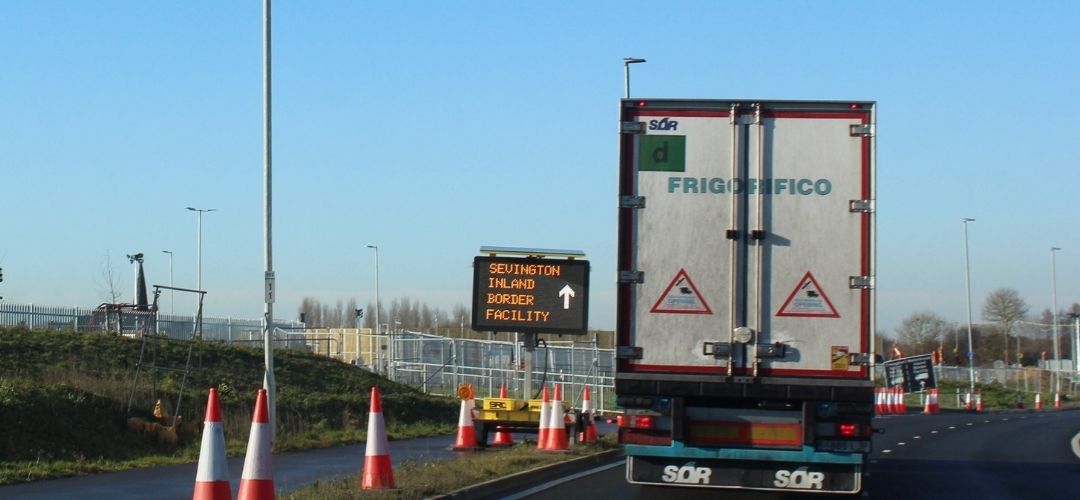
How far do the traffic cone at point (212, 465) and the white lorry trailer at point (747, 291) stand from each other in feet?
14.3

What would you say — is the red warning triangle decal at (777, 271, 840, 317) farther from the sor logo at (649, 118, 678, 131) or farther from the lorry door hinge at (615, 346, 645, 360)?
the sor logo at (649, 118, 678, 131)

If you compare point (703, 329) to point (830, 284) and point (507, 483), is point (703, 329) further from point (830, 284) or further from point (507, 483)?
point (507, 483)

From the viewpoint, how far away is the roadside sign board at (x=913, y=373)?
1863 inches

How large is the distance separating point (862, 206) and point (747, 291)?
129 cm

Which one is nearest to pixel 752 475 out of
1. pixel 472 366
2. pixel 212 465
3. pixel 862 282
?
pixel 862 282

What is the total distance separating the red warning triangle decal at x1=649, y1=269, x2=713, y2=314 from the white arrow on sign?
7.38 metres

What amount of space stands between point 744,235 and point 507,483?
3861 millimetres

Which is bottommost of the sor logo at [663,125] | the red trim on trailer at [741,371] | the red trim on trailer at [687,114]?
the red trim on trailer at [741,371]

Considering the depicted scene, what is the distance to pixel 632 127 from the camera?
12414 millimetres

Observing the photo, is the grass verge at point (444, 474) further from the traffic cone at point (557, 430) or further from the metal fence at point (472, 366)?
the metal fence at point (472, 366)

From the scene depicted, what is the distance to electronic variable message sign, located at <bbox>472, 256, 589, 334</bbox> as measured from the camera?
19734mm

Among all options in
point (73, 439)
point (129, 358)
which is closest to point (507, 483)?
point (73, 439)

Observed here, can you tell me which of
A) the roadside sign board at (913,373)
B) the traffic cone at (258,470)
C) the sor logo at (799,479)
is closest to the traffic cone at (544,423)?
the sor logo at (799,479)

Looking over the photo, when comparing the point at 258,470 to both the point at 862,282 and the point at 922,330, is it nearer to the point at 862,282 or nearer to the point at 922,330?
the point at 862,282
